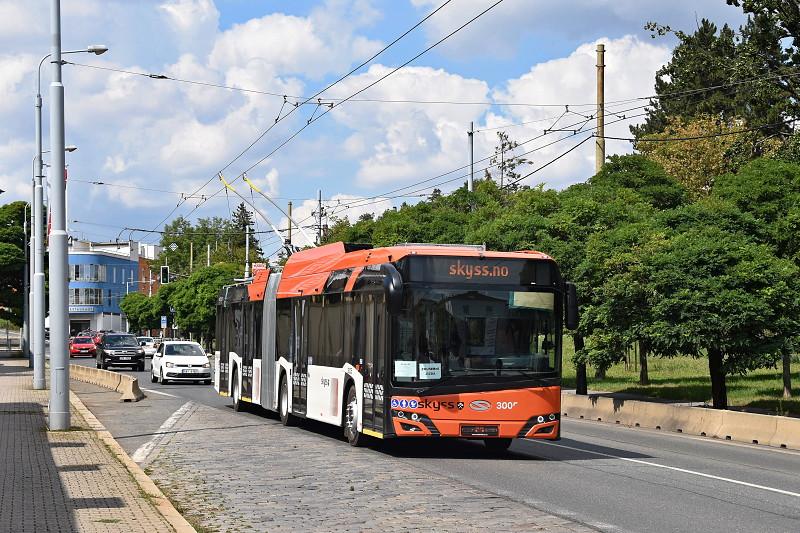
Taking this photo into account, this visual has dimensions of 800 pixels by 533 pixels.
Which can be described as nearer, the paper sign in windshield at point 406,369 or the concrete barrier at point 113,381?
the paper sign in windshield at point 406,369

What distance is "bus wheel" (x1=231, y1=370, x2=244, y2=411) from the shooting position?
94.3 feet

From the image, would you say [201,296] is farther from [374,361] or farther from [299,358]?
[374,361]

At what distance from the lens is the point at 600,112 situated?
4838cm

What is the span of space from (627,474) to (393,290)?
3.93 meters

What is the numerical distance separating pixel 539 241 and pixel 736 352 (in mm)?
10506

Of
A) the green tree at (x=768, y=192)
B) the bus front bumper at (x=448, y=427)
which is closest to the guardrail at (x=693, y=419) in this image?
the bus front bumper at (x=448, y=427)

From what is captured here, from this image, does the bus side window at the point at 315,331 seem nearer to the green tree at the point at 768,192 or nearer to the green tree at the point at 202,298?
the green tree at the point at 768,192

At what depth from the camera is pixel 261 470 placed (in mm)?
15398

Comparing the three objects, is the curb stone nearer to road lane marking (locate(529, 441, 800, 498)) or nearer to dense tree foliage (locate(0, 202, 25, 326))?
road lane marking (locate(529, 441, 800, 498))

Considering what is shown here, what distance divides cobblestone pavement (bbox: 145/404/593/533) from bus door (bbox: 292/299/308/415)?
2.50 metres

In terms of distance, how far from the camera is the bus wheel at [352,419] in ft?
62.5

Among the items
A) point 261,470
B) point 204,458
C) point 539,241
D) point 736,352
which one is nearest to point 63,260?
point 204,458

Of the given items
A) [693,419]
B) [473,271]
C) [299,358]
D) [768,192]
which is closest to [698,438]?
[693,419]

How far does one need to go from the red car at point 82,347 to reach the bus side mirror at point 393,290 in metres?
75.9
